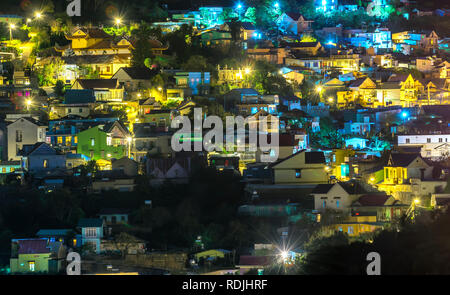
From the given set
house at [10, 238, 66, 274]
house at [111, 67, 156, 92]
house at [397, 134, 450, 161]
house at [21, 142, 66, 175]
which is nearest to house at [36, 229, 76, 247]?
house at [10, 238, 66, 274]

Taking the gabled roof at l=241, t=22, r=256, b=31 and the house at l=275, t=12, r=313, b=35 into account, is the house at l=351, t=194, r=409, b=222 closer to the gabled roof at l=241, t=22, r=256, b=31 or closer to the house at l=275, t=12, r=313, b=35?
the gabled roof at l=241, t=22, r=256, b=31

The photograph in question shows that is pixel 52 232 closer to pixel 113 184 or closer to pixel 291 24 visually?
pixel 113 184

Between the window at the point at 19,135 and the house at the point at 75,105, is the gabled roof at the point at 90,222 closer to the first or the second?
the window at the point at 19,135

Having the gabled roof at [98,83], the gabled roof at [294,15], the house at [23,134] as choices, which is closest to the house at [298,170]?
the house at [23,134]

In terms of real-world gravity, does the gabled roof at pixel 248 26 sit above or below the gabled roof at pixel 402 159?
above
